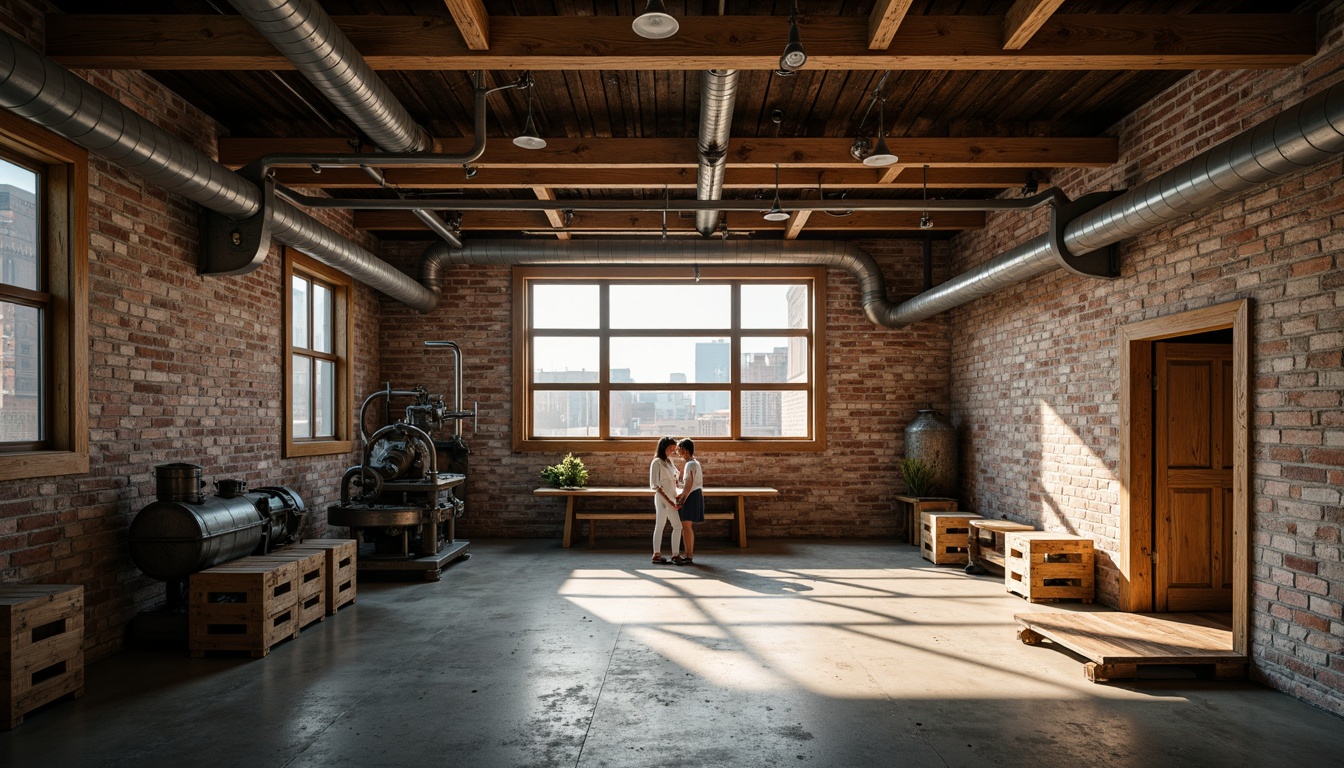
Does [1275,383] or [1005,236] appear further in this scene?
[1005,236]

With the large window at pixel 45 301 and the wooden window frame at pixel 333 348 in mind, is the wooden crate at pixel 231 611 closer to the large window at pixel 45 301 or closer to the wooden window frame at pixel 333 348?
the large window at pixel 45 301

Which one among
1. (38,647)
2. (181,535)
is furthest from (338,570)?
(38,647)

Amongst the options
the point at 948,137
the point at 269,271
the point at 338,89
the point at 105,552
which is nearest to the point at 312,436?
the point at 269,271

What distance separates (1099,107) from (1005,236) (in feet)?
7.58

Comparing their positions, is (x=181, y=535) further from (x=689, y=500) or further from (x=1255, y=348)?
(x=1255, y=348)

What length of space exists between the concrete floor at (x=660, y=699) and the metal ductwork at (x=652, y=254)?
456cm

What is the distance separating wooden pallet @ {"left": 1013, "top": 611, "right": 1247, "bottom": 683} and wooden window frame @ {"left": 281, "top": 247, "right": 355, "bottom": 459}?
6.74m

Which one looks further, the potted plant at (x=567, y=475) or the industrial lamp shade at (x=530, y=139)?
the potted plant at (x=567, y=475)

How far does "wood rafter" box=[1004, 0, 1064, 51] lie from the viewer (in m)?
4.07

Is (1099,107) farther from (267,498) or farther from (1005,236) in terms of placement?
(267,498)

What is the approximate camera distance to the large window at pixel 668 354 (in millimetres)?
10500

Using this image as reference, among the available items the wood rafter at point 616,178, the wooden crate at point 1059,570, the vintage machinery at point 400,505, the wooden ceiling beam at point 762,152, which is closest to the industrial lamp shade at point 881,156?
the wooden ceiling beam at point 762,152

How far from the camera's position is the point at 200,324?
244 inches

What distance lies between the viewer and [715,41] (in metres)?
4.48
